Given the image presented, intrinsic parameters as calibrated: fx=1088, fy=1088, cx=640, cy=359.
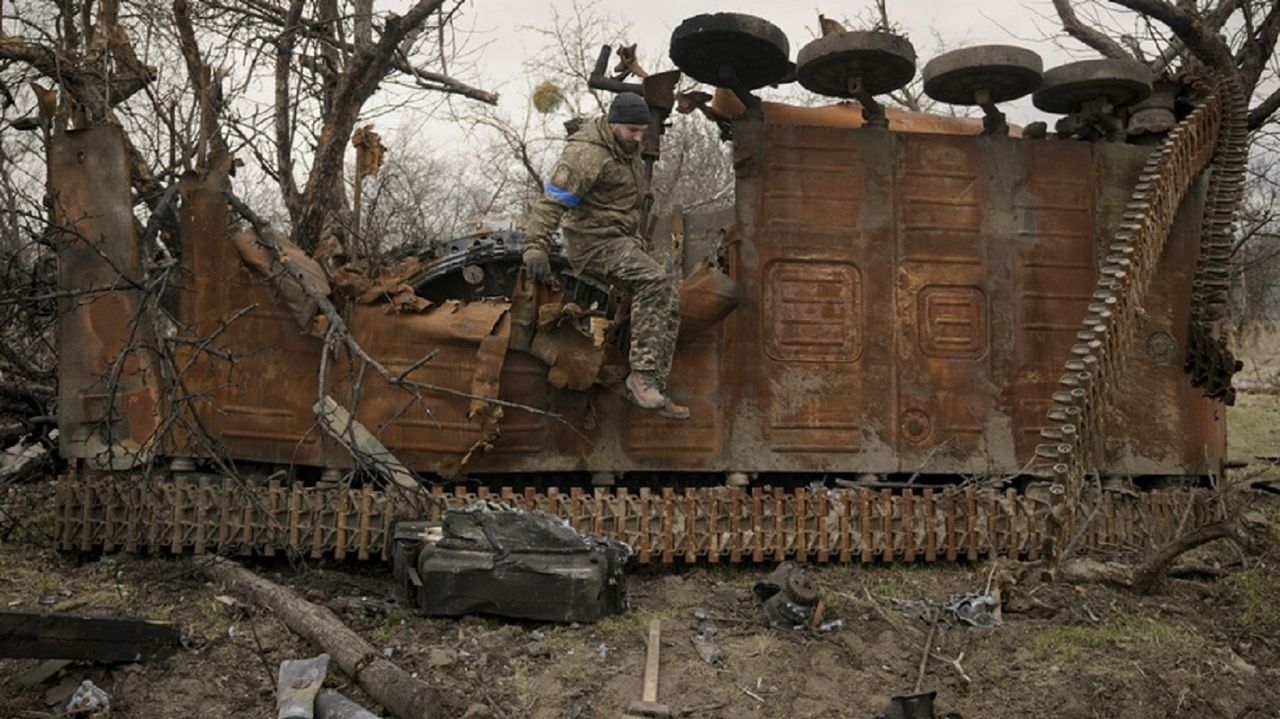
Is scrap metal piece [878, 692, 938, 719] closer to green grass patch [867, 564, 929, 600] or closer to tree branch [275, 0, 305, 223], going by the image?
green grass patch [867, 564, 929, 600]

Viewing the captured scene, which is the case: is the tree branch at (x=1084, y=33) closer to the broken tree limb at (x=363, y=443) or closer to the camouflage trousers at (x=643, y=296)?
the camouflage trousers at (x=643, y=296)

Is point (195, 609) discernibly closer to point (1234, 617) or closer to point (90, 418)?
point (90, 418)

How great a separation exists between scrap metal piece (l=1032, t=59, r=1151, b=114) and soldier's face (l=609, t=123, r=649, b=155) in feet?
10.9

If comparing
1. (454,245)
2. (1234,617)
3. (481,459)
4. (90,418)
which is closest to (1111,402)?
(1234,617)

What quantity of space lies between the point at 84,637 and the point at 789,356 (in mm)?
4639

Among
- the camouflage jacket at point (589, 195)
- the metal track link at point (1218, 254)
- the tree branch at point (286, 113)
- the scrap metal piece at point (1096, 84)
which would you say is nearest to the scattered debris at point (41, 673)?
the camouflage jacket at point (589, 195)

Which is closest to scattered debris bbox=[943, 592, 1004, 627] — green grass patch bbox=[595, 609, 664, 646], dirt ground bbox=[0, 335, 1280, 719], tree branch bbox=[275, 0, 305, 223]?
dirt ground bbox=[0, 335, 1280, 719]

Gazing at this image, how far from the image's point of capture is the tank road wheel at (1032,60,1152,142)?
788 cm

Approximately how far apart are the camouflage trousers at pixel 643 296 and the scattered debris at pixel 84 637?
3.13 meters

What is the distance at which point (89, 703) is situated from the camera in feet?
15.5

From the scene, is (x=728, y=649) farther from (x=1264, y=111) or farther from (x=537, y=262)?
(x=1264, y=111)

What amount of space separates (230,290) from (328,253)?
76 cm

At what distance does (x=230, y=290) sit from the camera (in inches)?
284

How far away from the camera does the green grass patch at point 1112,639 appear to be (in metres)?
5.63
